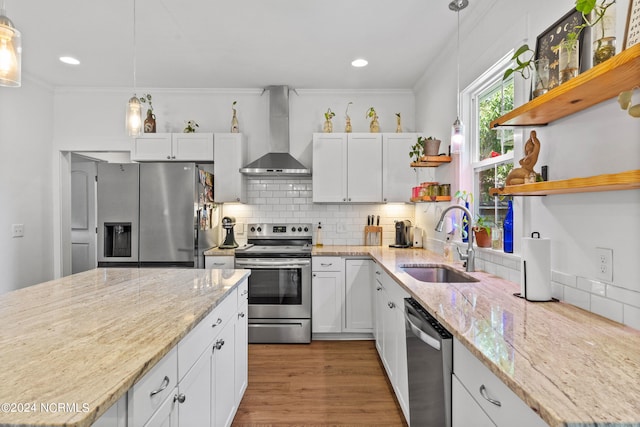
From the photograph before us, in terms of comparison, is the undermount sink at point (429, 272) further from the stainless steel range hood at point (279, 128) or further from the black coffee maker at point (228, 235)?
the black coffee maker at point (228, 235)

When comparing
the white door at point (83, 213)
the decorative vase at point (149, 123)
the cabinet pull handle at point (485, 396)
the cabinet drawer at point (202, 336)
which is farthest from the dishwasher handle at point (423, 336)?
the white door at point (83, 213)

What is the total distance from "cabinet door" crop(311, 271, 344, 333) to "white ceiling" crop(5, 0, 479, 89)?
211 centimetres

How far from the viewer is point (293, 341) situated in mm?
3484

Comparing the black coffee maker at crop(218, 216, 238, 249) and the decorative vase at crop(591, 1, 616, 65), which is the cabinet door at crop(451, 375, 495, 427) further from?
the black coffee maker at crop(218, 216, 238, 249)

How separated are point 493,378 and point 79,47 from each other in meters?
3.85

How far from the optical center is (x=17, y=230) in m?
3.57

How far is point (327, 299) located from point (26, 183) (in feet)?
11.2

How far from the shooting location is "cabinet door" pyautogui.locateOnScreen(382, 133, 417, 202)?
12.6 ft

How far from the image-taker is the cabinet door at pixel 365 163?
12.6ft

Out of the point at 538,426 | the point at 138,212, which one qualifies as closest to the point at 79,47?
the point at 138,212

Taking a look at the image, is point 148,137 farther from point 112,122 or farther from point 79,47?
point 79,47

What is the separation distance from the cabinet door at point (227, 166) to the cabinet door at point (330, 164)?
846 millimetres

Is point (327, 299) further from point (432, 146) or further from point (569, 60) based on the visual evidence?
point (569, 60)

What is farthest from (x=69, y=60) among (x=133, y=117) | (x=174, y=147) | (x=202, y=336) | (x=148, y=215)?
(x=202, y=336)
